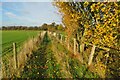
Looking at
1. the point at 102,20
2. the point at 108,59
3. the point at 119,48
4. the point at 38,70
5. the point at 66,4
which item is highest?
the point at 66,4

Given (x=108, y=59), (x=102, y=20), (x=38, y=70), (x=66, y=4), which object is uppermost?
(x=66, y=4)

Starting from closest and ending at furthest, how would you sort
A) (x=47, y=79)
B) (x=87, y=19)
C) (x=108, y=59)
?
1. (x=47, y=79)
2. (x=108, y=59)
3. (x=87, y=19)

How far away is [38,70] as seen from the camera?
9336mm

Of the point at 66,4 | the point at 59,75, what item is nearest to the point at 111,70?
the point at 59,75

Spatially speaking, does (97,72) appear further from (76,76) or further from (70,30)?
(70,30)

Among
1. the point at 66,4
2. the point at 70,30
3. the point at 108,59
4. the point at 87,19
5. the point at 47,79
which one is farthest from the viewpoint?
the point at 70,30

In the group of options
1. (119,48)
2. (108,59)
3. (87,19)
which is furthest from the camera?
(87,19)

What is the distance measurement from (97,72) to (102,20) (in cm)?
255

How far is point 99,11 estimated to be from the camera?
9.33 metres

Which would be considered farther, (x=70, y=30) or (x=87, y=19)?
(x=70, y=30)

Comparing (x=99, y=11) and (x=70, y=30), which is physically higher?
(x=99, y=11)

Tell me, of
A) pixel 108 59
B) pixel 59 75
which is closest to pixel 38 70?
pixel 59 75

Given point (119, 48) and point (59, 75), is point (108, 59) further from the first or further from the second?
point (59, 75)

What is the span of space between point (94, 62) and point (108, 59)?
3.77 feet
